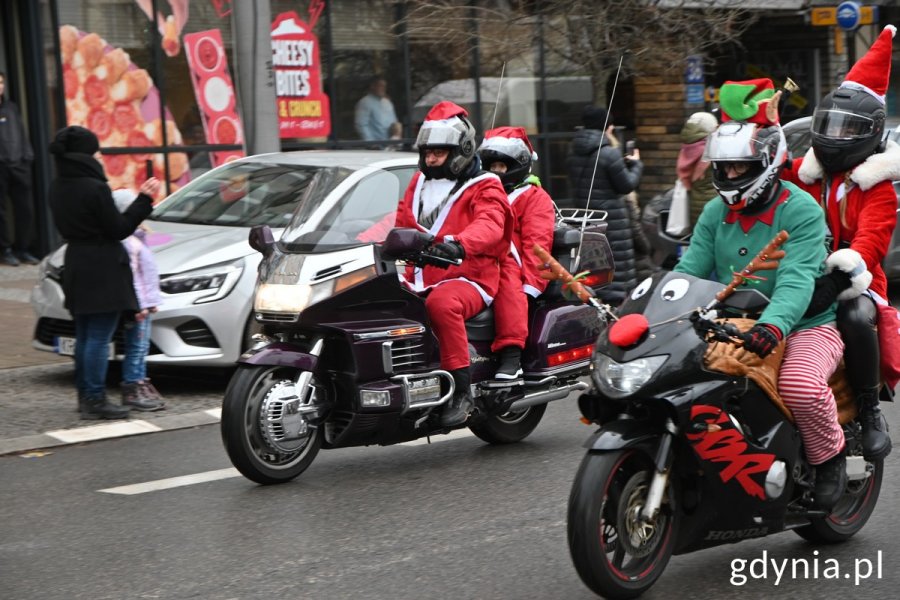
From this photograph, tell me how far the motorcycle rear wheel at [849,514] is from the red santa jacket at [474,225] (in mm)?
2145

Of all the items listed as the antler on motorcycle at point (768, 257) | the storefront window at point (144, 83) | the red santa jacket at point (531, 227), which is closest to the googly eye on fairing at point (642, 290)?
the antler on motorcycle at point (768, 257)

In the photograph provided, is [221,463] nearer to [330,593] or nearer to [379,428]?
[379,428]

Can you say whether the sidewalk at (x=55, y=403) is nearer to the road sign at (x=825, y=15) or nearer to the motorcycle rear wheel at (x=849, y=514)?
the motorcycle rear wheel at (x=849, y=514)

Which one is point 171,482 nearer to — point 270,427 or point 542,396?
point 270,427

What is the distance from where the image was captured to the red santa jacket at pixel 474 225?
22.9ft

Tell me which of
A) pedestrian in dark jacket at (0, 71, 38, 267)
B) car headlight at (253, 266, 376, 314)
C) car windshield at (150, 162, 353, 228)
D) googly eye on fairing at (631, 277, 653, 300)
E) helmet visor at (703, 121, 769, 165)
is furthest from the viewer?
pedestrian in dark jacket at (0, 71, 38, 267)

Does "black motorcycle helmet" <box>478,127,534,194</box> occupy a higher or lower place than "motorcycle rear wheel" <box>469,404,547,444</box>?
higher

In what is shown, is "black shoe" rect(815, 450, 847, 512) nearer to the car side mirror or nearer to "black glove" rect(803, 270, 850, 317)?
"black glove" rect(803, 270, 850, 317)

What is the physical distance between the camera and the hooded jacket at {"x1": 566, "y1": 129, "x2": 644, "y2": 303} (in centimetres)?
1184

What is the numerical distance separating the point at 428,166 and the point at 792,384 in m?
2.65

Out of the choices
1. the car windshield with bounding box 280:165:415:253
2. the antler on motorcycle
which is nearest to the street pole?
the car windshield with bounding box 280:165:415:253

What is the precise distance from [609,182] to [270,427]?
6.04 meters

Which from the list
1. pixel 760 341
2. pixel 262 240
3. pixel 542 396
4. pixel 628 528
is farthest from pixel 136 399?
pixel 760 341

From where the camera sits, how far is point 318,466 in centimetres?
729
